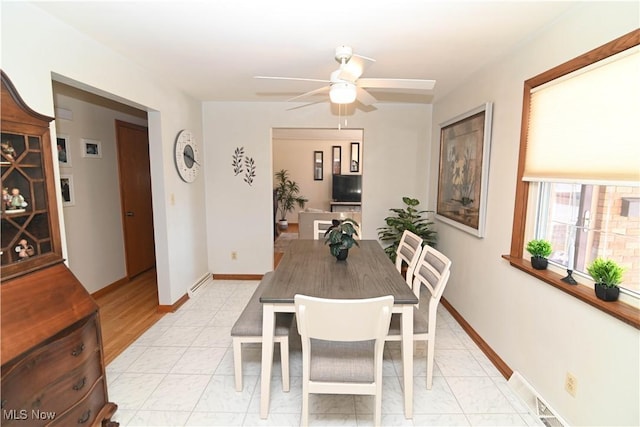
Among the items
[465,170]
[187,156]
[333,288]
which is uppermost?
[187,156]

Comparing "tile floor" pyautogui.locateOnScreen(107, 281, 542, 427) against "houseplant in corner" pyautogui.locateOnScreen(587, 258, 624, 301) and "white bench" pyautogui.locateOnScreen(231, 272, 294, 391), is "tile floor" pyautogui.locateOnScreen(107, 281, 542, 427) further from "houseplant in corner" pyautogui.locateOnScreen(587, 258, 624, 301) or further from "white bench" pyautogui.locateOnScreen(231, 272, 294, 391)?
"houseplant in corner" pyautogui.locateOnScreen(587, 258, 624, 301)

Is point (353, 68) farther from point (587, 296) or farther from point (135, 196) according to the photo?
point (135, 196)

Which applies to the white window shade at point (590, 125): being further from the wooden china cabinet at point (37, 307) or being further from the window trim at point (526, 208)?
the wooden china cabinet at point (37, 307)

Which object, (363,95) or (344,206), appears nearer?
(363,95)

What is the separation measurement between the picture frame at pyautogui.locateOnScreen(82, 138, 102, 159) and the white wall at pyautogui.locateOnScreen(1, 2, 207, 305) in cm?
91

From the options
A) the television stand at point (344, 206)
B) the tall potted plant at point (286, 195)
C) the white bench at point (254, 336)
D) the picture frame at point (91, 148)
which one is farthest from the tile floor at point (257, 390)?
the tall potted plant at point (286, 195)

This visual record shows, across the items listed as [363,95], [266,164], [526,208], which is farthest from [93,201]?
[526,208]

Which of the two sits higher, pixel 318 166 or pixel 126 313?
pixel 318 166

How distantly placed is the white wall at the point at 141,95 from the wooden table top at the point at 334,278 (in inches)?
55.2

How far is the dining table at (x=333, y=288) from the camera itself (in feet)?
5.77

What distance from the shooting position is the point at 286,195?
8.35 m

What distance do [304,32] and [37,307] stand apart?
201 cm

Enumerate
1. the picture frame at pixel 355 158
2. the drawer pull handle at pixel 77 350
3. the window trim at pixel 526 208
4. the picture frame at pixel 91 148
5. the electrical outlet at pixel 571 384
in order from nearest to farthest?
the window trim at pixel 526 208, the drawer pull handle at pixel 77 350, the electrical outlet at pixel 571 384, the picture frame at pixel 91 148, the picture frame at pixel 355 158

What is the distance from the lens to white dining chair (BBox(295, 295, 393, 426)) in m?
1.43
